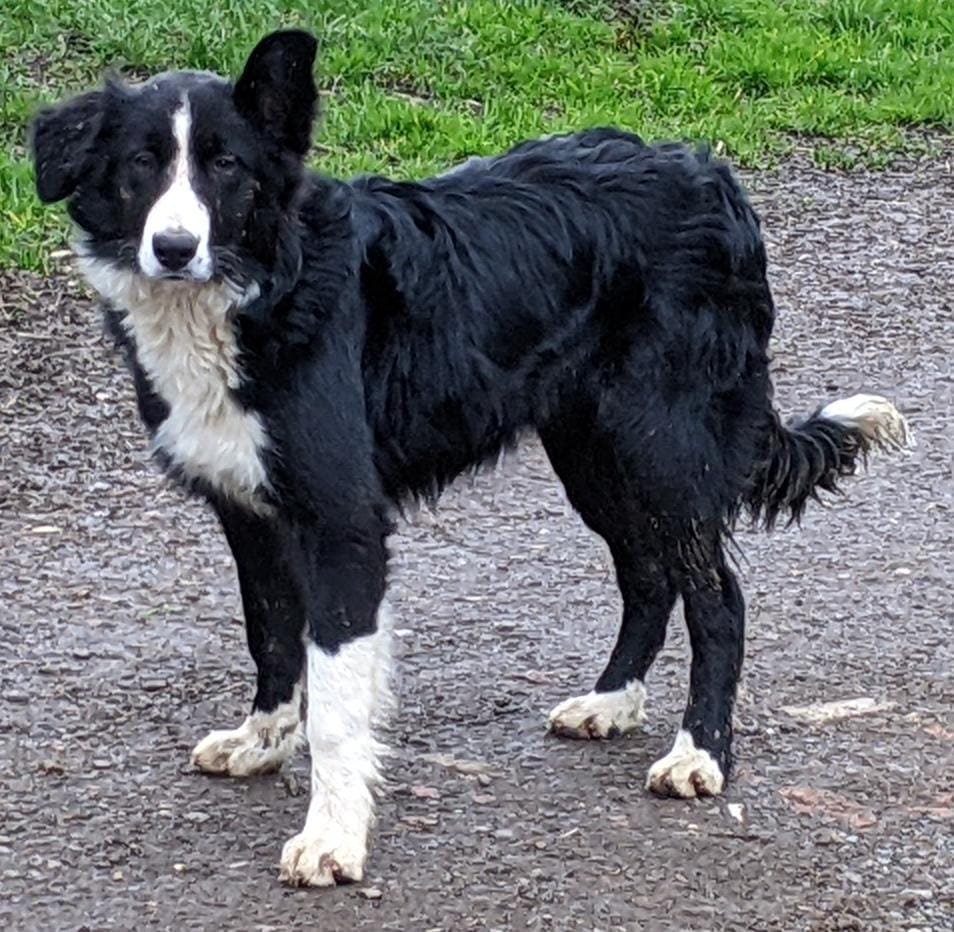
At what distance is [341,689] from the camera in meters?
4.14

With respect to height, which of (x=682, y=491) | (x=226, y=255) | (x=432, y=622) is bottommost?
(x=432, y=622)

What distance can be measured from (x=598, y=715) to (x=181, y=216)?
1683mm

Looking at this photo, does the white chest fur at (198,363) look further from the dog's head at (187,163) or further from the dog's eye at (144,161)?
the dog's eye at (144,161)

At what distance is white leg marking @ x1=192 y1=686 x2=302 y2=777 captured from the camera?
457cm

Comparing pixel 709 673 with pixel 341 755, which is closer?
pixel 341 755

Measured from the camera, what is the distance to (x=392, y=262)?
431 centimetres

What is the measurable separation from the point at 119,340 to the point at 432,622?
1529 mm

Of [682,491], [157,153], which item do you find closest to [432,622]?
[682,491]

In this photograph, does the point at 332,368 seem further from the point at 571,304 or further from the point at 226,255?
the point at 571,304

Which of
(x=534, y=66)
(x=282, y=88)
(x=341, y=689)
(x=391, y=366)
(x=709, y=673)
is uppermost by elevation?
(x=282, y=88)

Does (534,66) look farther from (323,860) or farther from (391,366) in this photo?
(323,860)

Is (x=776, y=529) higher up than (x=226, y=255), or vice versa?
(x=226, y=255)

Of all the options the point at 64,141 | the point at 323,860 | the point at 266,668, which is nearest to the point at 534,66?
the point at 266,668

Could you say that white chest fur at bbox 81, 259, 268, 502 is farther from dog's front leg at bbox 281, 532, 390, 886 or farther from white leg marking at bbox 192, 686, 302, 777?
white leg marking at bbox 192, 686, 302, 777
